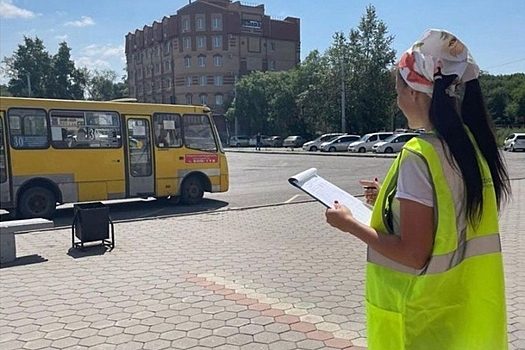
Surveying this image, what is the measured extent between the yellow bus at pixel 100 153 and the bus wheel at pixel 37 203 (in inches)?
0.8

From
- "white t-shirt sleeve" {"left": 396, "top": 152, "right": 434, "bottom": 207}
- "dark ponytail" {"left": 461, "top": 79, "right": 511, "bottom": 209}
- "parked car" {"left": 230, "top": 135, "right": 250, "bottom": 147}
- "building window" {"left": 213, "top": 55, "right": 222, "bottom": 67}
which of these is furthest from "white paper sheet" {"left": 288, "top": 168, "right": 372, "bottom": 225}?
"building window" {"left": 213, "top": 55, "right": 222, "bottom": 67}

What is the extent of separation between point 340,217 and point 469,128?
1.96 feet

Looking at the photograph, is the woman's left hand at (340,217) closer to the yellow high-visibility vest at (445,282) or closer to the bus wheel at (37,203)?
the yellow high-visibility vest at (445,282)

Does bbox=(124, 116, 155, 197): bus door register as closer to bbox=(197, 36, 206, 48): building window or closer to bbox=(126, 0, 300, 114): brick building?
bbox=(126, 0, 300, 114): brick building

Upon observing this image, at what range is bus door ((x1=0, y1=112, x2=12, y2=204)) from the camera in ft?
30.6

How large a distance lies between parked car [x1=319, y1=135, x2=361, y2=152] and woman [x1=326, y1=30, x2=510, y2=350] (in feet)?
129

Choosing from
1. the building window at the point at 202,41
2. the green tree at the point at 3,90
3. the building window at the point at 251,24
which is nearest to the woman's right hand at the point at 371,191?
the building window at the point at 202,41

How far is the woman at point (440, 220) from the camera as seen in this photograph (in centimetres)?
160

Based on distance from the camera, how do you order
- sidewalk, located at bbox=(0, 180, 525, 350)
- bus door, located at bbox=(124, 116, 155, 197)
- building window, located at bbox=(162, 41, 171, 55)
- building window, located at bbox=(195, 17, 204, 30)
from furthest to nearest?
building window, located at bbox=(162, 41, 171, 55) → building window, located at bbox=(195, 17, 204, 30) → bus door, located at bbox=(124, 116, 155, 197) → sidewalk, located at bbox=(0, 180, 525, 350)

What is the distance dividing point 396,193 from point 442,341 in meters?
0.59

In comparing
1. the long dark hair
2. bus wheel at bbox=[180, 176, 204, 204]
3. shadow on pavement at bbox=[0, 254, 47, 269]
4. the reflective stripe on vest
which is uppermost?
the long dark hair

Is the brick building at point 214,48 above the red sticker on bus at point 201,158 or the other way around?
above

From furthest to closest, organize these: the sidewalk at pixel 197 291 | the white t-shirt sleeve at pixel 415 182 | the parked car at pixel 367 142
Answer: the parked car at pixel 367 142
the sidewalk at pixel 197 291
the white t-shirt sleeve at pixel 415 182

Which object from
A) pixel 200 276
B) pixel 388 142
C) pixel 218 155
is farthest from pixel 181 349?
pixel 388 142
